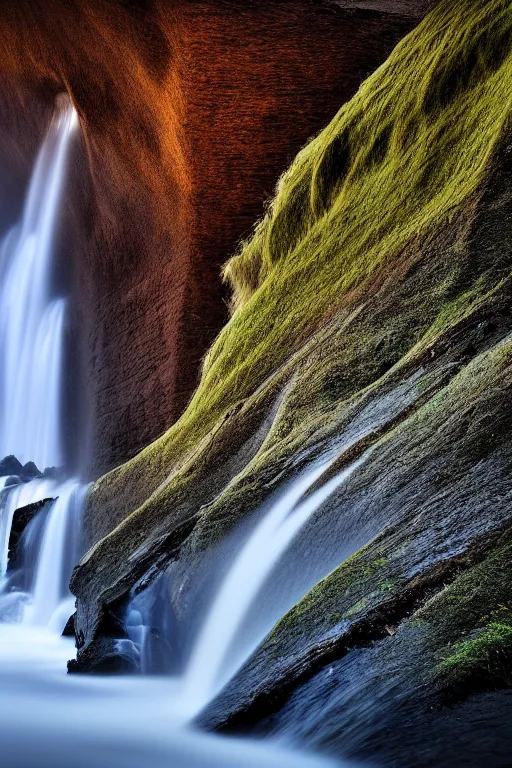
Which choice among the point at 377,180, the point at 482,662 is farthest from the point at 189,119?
the point at 482,662

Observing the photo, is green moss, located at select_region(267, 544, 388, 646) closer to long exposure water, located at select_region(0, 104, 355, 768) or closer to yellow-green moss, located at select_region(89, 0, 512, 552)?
long exposure water, located at select_region(0, 104, 355, 768)

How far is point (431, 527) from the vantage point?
3.30 metres

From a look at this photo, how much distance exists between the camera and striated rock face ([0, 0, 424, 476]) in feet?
46.0

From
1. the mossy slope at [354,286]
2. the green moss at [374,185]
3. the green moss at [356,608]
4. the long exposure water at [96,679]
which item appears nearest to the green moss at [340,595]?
the green moss at [356,608]

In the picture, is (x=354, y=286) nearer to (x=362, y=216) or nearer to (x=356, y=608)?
(x=362, y=216)

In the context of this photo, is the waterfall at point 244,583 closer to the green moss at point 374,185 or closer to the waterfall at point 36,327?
the green moss at point 374,185

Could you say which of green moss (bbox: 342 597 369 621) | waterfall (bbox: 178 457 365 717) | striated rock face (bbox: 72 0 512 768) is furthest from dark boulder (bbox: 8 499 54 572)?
green moss (bbox: 342 597 369 621)

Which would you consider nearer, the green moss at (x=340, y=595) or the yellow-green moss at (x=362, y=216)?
the green moss at (x=340, y=595)

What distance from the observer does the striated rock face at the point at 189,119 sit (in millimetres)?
14016

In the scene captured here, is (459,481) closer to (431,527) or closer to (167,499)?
(431,527)

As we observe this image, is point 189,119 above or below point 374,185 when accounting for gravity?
above

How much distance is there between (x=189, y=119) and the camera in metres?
14.0

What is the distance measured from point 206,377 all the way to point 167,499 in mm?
2505

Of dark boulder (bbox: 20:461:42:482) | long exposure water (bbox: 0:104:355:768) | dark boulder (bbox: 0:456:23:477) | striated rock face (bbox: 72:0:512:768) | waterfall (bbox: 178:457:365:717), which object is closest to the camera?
striated rock face (bbox: 72:0:512:768)
